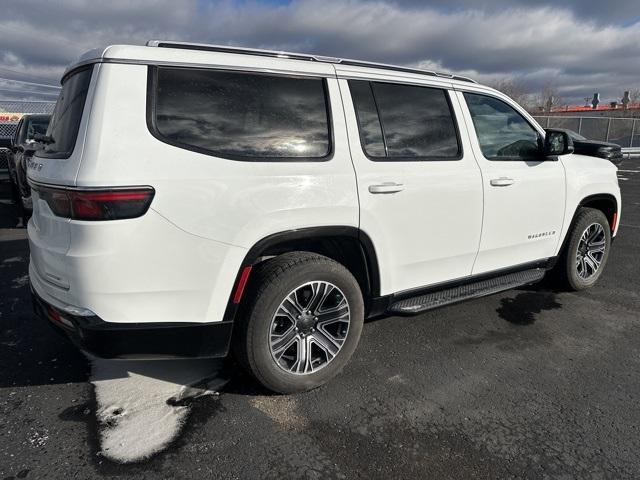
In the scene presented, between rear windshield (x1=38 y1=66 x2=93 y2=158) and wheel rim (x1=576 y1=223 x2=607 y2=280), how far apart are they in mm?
4412

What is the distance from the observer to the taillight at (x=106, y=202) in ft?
→ 7.07

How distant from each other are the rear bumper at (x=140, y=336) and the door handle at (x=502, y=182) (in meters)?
2.26

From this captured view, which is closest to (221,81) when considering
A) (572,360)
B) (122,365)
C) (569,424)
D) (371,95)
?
(371,95)

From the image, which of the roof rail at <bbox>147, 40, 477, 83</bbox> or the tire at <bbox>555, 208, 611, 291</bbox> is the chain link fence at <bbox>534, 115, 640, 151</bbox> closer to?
the tire at <bbox>555, 208, 611, 291</bbox>

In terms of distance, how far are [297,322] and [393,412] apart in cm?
77

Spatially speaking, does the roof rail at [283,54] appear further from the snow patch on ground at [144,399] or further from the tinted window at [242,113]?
the snow patch on ground at [144,399]

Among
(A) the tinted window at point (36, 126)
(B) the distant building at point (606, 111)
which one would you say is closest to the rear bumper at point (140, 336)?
(A) the tinted window at point (36, 126)

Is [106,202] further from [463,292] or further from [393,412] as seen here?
[463,292]

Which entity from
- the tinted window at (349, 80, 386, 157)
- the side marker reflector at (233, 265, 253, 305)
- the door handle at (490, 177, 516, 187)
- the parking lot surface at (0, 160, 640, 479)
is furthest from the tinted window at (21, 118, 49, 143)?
the door handle at (490, 177, 516, 187)

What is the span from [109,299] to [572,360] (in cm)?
311

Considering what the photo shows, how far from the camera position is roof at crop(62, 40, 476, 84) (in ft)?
7.61

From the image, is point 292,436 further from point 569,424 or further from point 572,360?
point 572,360

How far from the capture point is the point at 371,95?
10.0 ft

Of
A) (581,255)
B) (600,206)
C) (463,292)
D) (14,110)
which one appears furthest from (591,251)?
(14,110)
